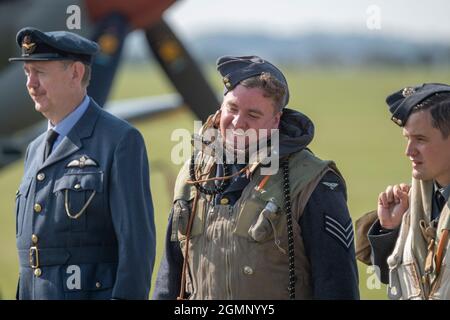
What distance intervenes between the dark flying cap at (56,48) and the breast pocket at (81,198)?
1.68 feet

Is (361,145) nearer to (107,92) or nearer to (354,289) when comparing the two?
(107,92)

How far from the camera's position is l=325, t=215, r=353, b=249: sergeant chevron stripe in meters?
4.10

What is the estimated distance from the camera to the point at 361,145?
30.6 meters

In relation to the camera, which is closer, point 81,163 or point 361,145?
point 81,163

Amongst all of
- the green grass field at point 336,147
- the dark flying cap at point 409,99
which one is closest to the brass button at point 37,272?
the dark flying cap at point 409,99

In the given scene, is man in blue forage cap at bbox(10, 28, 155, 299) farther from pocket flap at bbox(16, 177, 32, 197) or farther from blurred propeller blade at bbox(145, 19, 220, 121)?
blurred propeller blade at bbox(145, 19, 220, 121)

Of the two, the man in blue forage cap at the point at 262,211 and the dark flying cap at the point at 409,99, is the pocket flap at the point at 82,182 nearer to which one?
the man in blue forage cap at the point at 262,211

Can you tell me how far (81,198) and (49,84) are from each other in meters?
0.49

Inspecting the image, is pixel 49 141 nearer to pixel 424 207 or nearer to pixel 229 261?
pixel 229 261
